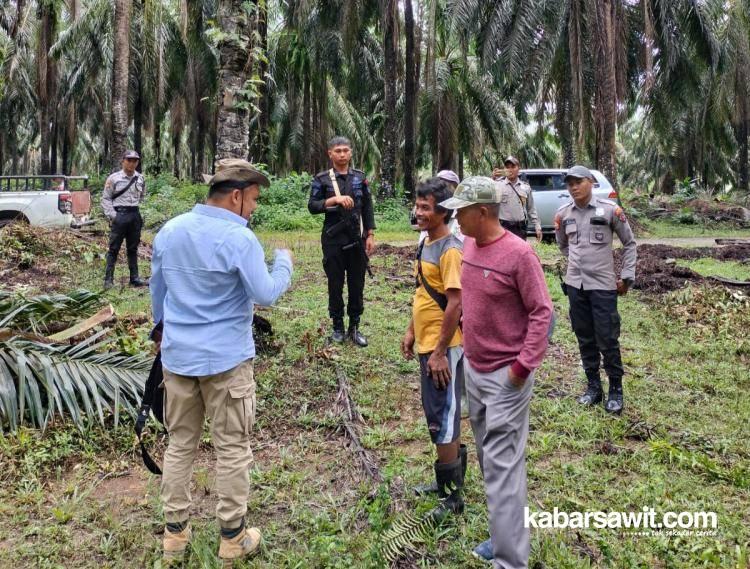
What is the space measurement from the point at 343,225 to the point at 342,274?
50 cm

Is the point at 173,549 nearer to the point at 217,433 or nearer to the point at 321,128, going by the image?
the point at 217,433

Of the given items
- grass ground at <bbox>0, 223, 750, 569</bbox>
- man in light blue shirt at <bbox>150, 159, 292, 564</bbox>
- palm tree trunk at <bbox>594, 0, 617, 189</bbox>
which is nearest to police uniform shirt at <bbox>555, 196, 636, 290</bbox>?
grass ground at <bbox>0, 223, 750, 569</bbox>

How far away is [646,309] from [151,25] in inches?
824

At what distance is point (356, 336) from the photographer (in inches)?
236

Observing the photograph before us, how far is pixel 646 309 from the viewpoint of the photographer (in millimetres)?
8008

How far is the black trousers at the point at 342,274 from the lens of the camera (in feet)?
18.9

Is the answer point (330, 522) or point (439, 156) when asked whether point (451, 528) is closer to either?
point (330, 522)

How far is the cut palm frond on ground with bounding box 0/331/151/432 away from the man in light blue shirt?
4.88ft

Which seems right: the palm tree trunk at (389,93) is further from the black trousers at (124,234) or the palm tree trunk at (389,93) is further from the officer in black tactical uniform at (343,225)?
the officer in black tactical uniform at (343,225)

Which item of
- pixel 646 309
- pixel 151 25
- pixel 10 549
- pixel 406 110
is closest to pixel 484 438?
pixel 10 549

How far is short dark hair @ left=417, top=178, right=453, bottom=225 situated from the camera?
3.15 metres

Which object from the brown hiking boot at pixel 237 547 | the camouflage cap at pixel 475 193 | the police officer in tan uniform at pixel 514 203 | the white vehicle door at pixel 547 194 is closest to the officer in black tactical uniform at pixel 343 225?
the police officer in tan uniform at pixel 514 203

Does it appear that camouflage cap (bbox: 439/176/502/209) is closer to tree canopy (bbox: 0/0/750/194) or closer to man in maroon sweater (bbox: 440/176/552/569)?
man in maroon sweater (bbox: 440/176/552/569)

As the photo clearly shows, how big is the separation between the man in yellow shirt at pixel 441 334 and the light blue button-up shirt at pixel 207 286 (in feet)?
2.77
